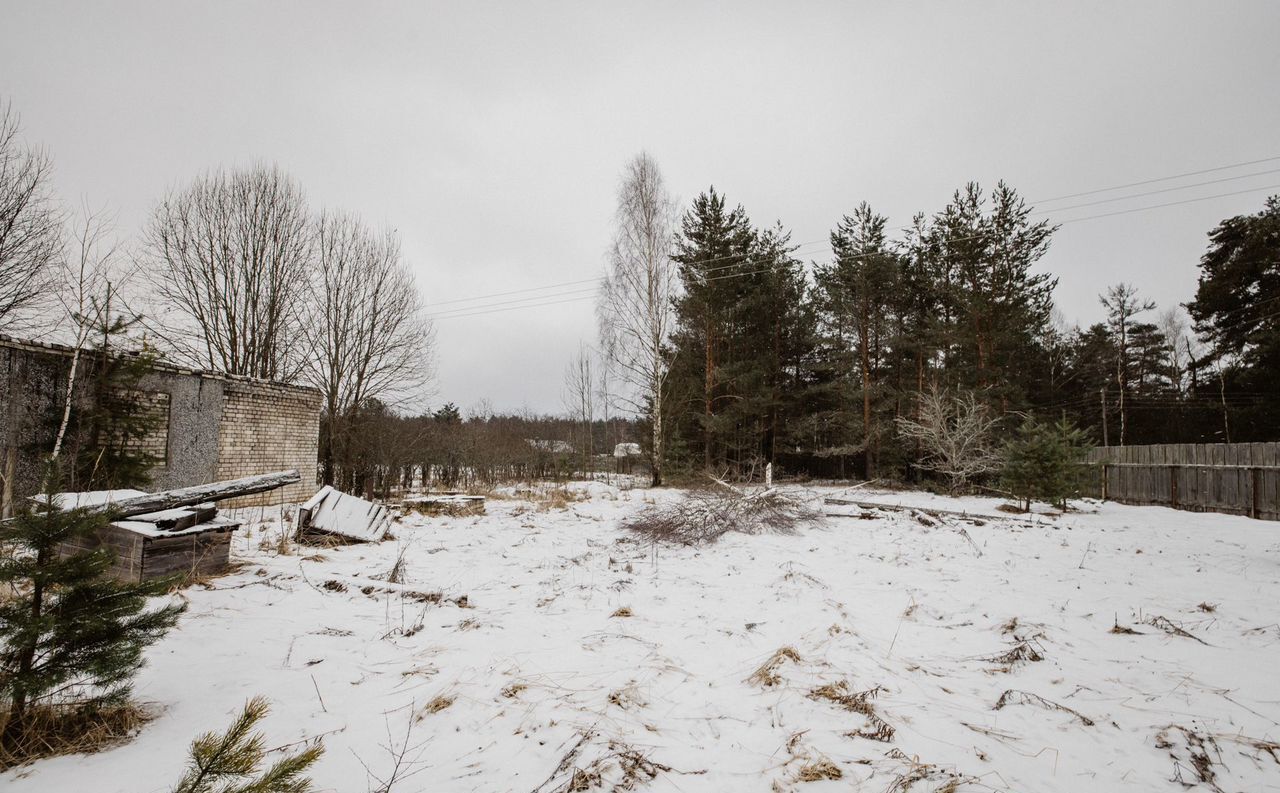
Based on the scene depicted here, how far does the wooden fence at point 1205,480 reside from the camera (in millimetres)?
10773

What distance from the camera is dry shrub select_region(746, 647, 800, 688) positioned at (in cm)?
278

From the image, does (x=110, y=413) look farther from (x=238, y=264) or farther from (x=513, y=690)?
(x=513, y=690)

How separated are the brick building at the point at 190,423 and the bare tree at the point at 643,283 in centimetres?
1003

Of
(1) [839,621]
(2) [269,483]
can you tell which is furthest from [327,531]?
(1) [839,621]

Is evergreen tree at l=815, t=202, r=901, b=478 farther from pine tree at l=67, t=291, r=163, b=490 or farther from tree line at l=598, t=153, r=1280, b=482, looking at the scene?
pine tree at l=67, t=291, r=163, b=490

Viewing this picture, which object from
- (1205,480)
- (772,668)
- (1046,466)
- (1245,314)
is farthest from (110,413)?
(1245,314)

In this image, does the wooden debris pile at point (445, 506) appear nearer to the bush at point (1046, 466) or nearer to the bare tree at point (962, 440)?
the bush at point (1046, 466)

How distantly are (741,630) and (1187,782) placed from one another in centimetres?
225

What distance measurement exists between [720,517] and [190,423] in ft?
35.4

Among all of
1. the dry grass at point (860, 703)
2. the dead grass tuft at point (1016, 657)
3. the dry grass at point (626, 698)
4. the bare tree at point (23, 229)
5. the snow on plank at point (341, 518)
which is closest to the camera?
the dry grass at point (860, 703)

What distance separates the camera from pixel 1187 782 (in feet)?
6.35

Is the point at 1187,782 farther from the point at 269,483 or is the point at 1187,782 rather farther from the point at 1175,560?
the point at 269,483

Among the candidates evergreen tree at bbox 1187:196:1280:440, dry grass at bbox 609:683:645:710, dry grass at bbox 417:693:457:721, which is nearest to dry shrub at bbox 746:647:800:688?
dry grass at bbox 609:683:645:710

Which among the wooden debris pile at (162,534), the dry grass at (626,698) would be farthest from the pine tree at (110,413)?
the dry grass at (626,698)
